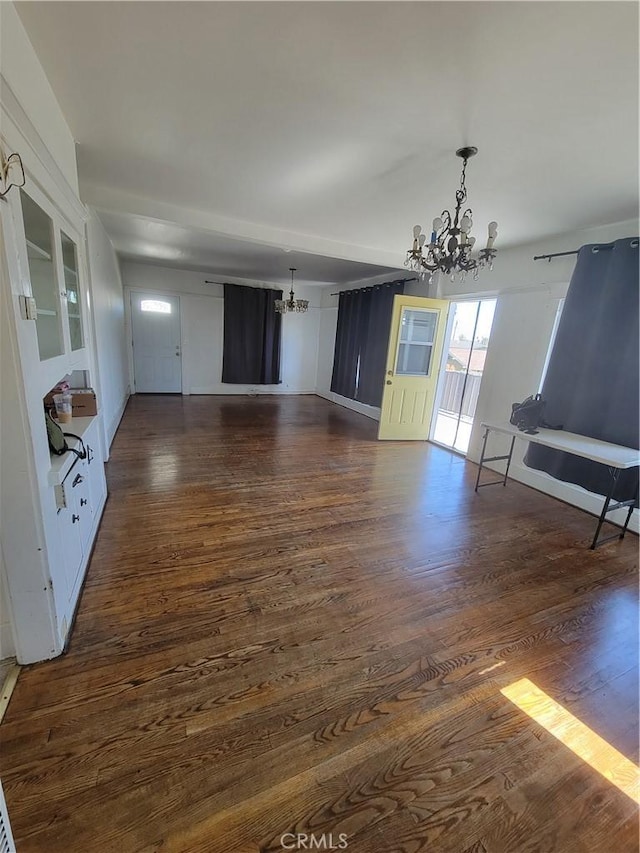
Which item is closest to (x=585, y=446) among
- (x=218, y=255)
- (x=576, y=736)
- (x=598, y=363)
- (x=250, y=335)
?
(x=598, y=363)

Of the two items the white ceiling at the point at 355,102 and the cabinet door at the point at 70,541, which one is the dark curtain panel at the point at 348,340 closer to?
the white ceiling at the point at 355,102

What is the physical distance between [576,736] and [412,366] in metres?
4.44

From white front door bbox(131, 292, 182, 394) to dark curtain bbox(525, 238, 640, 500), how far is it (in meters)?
6.73

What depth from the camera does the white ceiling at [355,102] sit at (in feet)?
4.38

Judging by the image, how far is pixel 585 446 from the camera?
2969 mm

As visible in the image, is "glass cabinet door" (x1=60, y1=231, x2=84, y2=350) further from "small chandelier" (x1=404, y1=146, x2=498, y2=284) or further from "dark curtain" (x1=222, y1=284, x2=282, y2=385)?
"dark curtain" (x1=222, y1=284, x2=282, y2=385)

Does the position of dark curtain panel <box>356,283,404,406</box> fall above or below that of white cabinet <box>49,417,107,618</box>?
above

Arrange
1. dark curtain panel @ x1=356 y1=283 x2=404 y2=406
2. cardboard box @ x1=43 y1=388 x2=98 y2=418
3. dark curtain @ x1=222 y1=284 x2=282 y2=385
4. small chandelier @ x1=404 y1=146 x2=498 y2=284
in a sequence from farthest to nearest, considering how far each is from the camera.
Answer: dark curtain @ x1=222 y1=284 x2=282 y2=385 < dark curtain panel @ x1=356 y1=283 x2=404 y2=406 < cardboard box @ x1=43 y1=388 x2=98 y2=418 < small chandelier @ x1=404 y1=146 x2=498 y2=284

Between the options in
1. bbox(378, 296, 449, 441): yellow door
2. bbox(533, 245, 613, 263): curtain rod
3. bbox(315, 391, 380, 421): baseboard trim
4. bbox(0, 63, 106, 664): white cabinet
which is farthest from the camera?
bbox(315, 391, 380, 421): baseboard trim

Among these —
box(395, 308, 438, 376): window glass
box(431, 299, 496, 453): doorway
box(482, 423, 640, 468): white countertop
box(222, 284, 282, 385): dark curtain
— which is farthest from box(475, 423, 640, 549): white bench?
box(222, 284, 282, 385): dark curtain

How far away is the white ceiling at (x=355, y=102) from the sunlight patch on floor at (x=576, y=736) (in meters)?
2.65

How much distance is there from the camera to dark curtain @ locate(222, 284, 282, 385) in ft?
24.7

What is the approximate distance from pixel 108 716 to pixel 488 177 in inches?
143

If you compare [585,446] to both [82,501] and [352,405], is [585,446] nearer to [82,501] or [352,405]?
[82,501]
